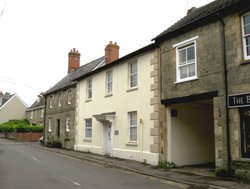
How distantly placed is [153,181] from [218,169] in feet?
9.05

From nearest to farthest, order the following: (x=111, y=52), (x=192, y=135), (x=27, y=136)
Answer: (x=192, y=135), (x=111, y=52), (x=27, y=136)

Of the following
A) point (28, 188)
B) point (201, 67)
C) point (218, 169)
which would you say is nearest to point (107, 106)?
point (201, 67)

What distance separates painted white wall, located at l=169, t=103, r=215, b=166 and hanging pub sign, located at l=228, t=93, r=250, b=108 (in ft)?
14.0

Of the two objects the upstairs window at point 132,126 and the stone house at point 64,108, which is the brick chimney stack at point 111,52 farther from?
the upstairs window at point 132,126

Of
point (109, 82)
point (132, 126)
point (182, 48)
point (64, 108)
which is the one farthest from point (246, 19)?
point (64, 108)

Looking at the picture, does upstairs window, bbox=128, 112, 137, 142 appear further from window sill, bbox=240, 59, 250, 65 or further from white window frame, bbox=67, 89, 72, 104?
white window frame, bbox=67, 89, 72, 104

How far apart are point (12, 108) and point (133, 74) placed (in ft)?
184

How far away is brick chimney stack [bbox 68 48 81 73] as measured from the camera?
38.0 m

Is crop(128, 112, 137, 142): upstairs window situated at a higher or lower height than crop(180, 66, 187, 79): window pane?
lower

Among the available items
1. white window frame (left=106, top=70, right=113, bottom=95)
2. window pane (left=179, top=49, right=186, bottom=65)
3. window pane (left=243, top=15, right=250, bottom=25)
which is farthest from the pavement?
white window frame (left=106, top=70, right=113, bottom=95)

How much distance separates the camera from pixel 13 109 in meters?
70.6

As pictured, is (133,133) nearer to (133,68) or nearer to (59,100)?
(133,68)

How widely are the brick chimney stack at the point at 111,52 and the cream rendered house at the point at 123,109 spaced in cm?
473

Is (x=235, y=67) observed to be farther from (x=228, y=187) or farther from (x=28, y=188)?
(x=28, y=188)
